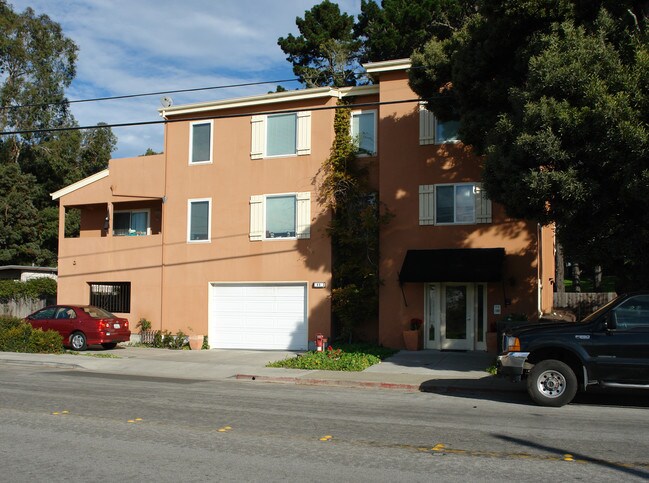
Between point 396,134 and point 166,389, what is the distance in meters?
11.2

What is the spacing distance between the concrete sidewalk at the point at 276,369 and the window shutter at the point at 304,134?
6.68 meters

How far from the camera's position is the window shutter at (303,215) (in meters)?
22.0

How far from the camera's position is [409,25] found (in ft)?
103

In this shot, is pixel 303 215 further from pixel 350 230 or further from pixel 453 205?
pixel 453 205

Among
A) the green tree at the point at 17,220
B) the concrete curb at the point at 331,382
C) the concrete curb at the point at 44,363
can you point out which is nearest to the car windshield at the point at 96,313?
the concrete curb at the point at 44,363

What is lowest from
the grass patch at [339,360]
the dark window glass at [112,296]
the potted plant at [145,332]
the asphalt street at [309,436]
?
the asphalt street at [309,436]

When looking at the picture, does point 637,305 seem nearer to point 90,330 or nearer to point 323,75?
point 90,330

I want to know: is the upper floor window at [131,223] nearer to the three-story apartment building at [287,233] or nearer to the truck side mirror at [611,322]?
the three-story apartment building at [287,233]

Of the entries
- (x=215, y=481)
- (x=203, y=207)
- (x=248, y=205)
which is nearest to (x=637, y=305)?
(x=215, y=481)

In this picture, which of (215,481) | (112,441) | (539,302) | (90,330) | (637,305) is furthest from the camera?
(90,330)

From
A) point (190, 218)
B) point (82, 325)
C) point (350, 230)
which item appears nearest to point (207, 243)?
point (190, 218)

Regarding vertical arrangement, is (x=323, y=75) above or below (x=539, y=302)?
above

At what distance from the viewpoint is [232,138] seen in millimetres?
23266

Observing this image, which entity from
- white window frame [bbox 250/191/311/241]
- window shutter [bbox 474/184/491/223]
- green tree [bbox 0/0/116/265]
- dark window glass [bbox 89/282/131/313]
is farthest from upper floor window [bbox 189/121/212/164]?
green tree [bbox 0/0/116/265]
